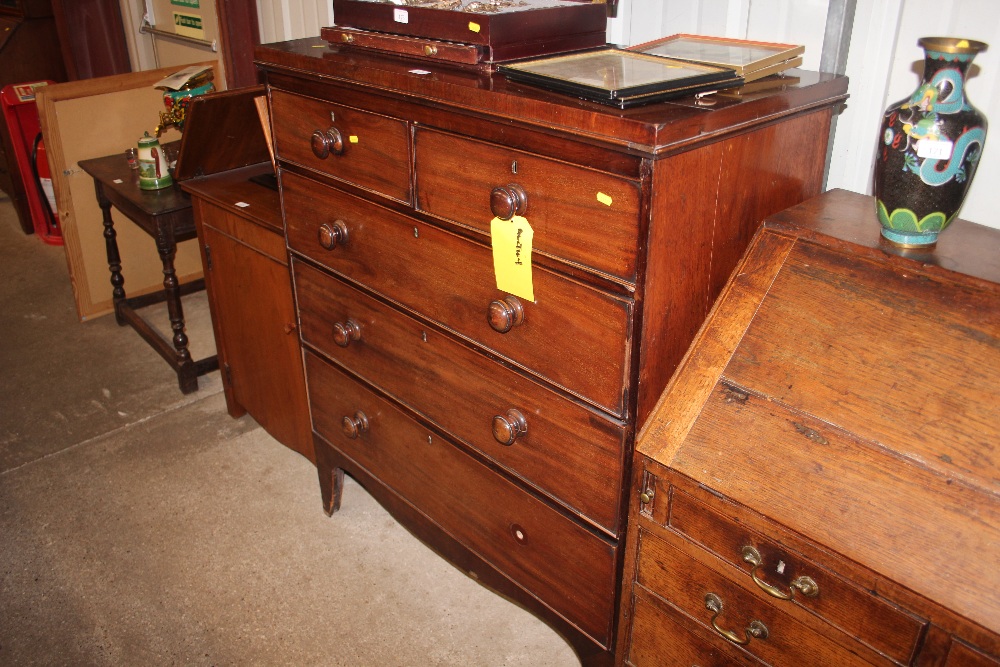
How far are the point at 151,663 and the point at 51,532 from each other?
722 mm

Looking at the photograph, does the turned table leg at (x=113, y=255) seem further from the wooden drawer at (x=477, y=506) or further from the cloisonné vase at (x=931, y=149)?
the cloisonné vase at (x=931, y=149)

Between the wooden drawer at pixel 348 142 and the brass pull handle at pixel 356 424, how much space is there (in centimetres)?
59

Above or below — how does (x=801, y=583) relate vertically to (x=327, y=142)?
below

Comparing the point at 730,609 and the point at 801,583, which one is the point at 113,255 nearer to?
the point at 730,609

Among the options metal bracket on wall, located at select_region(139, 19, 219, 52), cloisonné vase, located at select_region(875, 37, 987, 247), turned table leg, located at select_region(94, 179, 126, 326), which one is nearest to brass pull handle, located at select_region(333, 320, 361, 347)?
cloisonné vase, located at select_region(875, 37, 987, 247)

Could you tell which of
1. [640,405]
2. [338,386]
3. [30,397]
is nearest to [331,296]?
[338,386]

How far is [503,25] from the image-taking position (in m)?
1.56

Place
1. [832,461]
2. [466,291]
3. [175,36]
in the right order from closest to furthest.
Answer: [832,461] → [466,291] → [175,36]

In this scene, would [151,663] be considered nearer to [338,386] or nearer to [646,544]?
[338,386]

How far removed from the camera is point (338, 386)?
223 cm

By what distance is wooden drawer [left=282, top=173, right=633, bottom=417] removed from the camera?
1420 mm

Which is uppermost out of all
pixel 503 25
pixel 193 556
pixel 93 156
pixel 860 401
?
pixel 503 25

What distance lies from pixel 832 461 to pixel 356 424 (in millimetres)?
1320

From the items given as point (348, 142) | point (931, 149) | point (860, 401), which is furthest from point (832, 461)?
point (348, 142)
